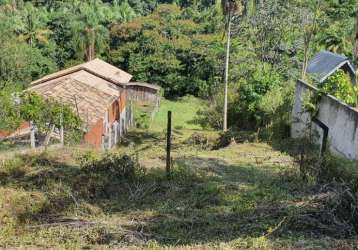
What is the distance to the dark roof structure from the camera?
23719mm

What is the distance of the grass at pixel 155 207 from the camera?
Result: 20.2 ft

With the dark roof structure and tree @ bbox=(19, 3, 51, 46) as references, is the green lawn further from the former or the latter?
tree @ bbox=(19, 3, 51, 46)

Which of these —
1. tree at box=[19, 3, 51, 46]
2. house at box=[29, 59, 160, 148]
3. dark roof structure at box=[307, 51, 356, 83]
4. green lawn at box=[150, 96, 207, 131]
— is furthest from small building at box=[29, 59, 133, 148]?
tree at box=[19, 3, 51, 46]

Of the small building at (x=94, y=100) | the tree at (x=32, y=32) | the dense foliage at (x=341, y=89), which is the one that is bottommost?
the small building at (x=94, y=100)

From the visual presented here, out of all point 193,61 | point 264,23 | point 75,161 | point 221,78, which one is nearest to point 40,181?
point 75,161

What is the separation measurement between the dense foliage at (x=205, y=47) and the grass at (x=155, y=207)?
465 inches

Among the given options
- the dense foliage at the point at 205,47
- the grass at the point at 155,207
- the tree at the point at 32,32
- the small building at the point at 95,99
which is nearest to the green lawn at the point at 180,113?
the dense foliage at the point at 205,47

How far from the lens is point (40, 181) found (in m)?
9.19

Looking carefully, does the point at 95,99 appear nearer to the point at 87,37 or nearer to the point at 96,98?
the point at 96,98

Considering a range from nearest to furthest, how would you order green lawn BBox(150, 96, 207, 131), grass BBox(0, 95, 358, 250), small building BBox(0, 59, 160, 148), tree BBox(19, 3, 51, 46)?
grass BBox(0, 95, 358, 250) → small building BBox(0, 59, 160, 148) → green lawn BBox(150, 96, 207, 131) → tree BBox(19, 3, 51, 46)

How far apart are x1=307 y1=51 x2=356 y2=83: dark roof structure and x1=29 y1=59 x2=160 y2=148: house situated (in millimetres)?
11484

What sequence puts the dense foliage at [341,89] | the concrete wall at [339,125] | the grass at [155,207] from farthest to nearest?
the dense foliage at [341,89] → the concrete wall at [339,125] → the grass at [155,207]

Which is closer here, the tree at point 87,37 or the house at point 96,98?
the house at point 96,98

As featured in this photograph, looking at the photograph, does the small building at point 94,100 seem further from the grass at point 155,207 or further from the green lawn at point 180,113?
the grass at point 155,207
